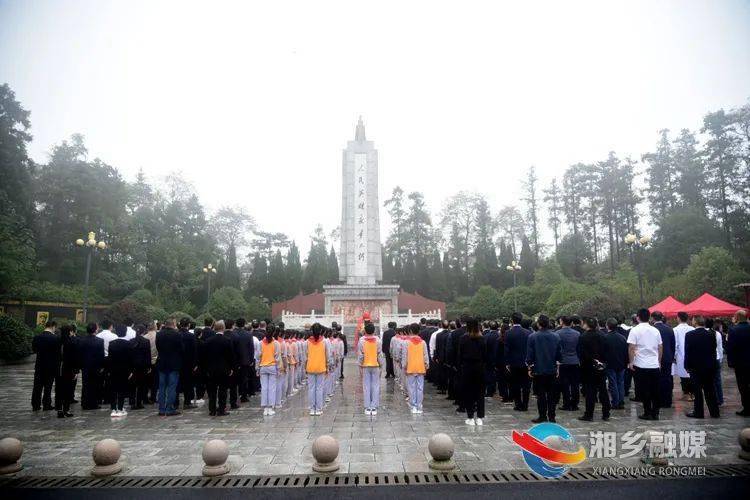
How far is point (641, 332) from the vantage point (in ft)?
26.1

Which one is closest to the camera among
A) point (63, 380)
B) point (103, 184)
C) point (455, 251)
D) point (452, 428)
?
point (452, 428)

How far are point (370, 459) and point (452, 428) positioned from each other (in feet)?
7.03

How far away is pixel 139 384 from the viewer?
9.48 meters

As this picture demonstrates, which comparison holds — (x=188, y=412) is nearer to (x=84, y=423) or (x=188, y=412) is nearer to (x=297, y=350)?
(x=84, y=423)

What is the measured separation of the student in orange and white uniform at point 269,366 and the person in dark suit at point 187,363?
1402 mm

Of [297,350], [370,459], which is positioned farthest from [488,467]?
[297,350]

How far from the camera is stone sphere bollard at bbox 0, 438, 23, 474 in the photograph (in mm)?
5168

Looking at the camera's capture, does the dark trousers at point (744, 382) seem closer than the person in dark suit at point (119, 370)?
Yes

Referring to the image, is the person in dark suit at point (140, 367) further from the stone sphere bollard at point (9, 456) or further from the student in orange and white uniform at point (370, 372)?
the student in orange and white uniform at point (370, 372)

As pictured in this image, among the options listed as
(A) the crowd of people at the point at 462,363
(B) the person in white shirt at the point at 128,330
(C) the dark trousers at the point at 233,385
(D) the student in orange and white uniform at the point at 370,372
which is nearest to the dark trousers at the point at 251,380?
(A) the crowd of people at the point at 462,363

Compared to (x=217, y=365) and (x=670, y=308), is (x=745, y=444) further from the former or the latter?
(x=670, y=308)

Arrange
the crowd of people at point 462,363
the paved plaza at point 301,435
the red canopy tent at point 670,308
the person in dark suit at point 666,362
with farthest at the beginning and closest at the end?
the red canopy tent at point 670,308 < the person in dark suit at point 666,362 < the crowd of people at point 462,363 < the paved plaza at point 301,435

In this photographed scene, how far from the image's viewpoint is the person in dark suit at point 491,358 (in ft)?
30.7

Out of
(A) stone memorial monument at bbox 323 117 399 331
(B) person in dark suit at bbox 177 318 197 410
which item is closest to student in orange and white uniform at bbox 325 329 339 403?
(B) person in dark suit at bbox 177 318 197 410
